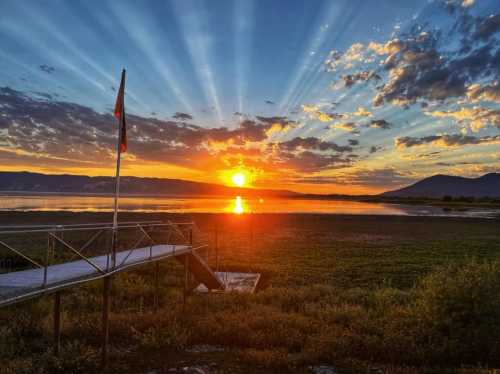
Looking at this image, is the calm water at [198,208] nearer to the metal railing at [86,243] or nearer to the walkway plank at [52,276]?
the metal railing at [86,243]

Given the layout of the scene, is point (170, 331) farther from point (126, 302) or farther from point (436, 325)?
point (436, 325)

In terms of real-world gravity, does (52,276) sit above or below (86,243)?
below

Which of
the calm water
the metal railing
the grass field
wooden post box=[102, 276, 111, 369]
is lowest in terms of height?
the grass field

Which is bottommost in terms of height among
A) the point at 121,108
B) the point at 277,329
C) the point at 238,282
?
the point at 277,329

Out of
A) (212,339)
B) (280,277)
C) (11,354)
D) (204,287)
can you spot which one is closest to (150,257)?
(212,339)

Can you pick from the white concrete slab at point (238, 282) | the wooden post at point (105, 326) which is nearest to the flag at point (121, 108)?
the wooden post at point (105, 326)

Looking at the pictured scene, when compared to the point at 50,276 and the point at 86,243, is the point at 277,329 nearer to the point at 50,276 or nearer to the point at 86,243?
the point at 50,276

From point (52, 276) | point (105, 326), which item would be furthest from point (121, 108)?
point (105, 326)

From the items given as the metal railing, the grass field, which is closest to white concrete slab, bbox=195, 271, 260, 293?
the grass field

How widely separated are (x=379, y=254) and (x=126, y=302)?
23.5m

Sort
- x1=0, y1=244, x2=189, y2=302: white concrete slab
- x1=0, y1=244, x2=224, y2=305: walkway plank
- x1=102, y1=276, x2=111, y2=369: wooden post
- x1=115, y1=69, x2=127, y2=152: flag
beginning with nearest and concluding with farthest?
1. x1=0, y1=244, x2=224, y2=305: walkway plank
2. x1=0, y1=244, x2=189, y2=302: white concrete slab
3. x1=102, y1=276, x2=111, y2=369: wooden post
4. x1=115, y1=69, x2=127, y2=152: flag

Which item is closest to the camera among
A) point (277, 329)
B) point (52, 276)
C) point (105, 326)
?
point (52, 276)

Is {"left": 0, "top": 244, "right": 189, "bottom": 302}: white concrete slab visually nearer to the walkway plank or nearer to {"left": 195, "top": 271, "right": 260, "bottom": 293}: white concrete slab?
the walkway plank

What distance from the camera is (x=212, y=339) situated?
1227 centimetres
